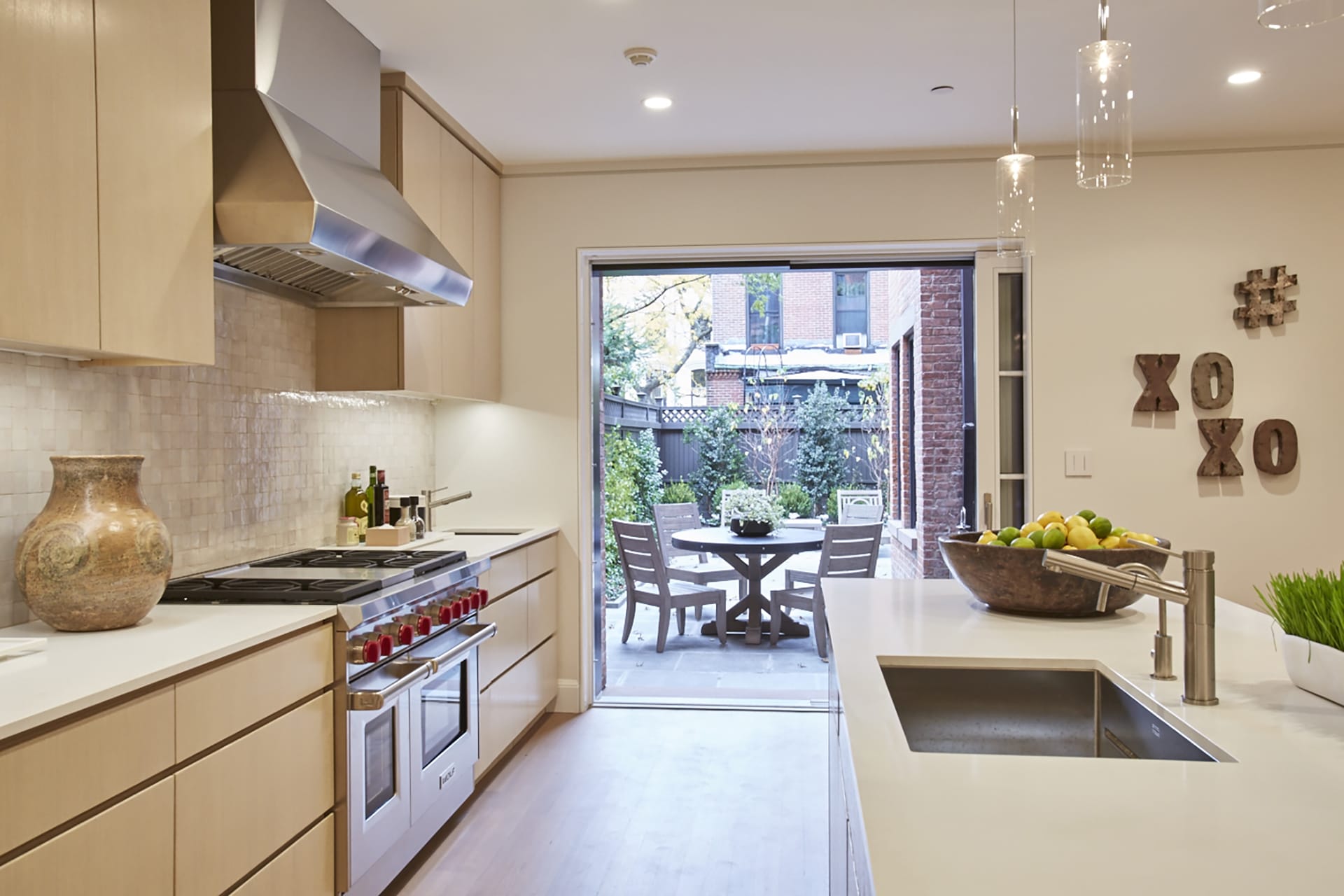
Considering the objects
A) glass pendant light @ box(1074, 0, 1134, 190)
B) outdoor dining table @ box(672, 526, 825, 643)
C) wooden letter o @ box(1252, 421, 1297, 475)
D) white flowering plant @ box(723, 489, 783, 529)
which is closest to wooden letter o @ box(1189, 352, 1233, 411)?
wooden letter o @ box(1252, 421, 1297, 475)

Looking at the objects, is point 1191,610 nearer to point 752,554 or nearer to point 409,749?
point 409,749

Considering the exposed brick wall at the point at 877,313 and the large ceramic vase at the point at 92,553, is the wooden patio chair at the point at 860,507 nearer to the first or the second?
the exposed brick wall at the point at 877,313

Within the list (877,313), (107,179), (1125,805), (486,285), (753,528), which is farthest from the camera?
(877,313)

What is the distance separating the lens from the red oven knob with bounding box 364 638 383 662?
7.77 ft

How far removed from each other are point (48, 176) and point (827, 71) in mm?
2414

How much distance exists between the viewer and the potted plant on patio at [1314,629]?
1.34 meters

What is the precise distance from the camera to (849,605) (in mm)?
2287

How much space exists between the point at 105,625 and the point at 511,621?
1.85 meters

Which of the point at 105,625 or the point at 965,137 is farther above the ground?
the point at 965,137

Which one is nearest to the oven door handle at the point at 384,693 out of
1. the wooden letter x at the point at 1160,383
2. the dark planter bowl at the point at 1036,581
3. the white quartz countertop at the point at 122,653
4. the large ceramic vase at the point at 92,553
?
the white quartz countertop at the point at 122,653

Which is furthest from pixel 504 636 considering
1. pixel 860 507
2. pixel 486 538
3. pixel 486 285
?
pixel 860 507

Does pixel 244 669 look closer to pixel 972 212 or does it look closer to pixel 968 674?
pixel 968 674

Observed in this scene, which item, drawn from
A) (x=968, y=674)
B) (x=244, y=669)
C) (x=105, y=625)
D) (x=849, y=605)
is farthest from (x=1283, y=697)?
(x=105, y=625)

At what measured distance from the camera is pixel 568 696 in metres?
4.43
